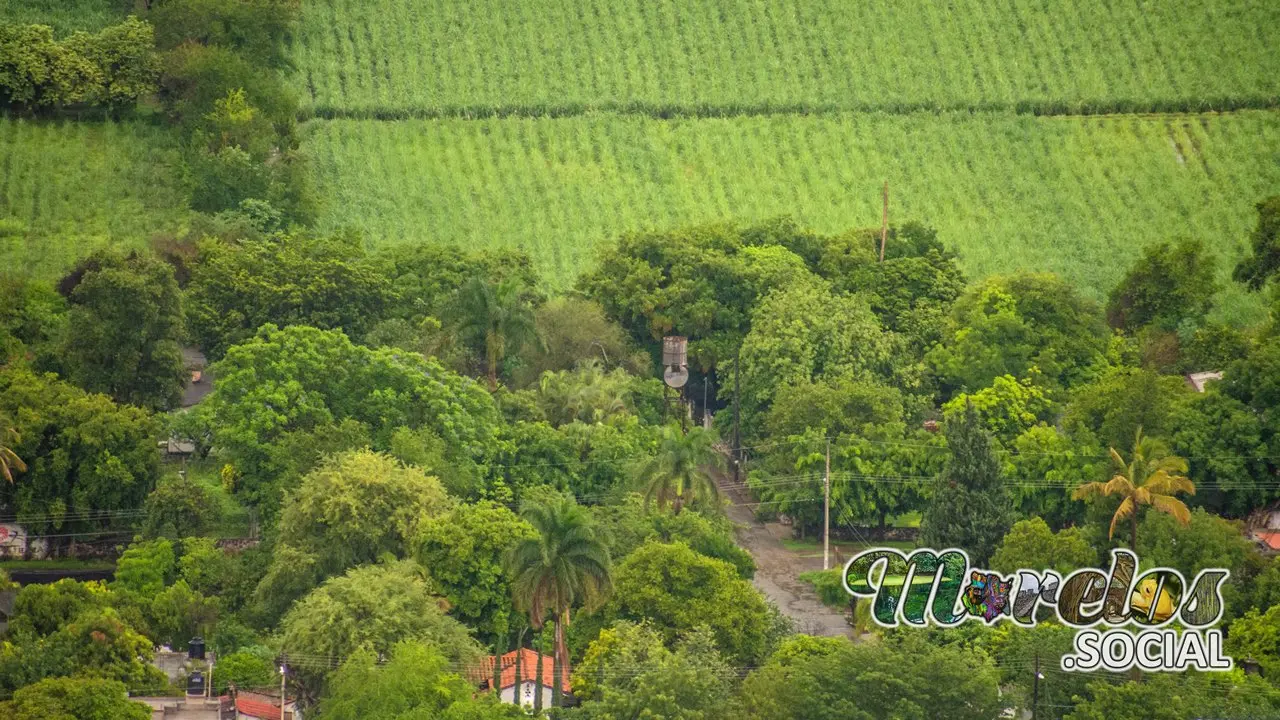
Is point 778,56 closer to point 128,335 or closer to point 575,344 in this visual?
point 575,344

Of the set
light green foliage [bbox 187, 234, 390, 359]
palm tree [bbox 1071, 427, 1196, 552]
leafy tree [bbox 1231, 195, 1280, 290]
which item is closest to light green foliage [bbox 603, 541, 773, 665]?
palm tree [bbox 1071, 427, 1196, 552]

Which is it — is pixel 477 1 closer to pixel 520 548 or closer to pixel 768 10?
pixel 768 10

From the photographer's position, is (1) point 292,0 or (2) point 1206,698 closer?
(2) point 1206,698

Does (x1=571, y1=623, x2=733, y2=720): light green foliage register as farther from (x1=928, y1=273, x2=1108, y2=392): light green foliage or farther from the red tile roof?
(x1=928, y1=273, x2=1108, y2=392): light green foliage

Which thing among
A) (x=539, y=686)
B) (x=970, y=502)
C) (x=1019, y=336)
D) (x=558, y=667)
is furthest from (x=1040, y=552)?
(x=1019, y=336)

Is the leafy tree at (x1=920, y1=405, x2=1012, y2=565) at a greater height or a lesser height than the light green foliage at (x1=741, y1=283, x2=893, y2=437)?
lesser

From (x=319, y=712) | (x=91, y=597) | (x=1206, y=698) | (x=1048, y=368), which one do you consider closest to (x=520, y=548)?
(x=319, y=712)

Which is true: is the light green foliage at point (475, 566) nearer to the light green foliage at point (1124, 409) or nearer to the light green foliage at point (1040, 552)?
the light green foliage at point (1040, 552)
